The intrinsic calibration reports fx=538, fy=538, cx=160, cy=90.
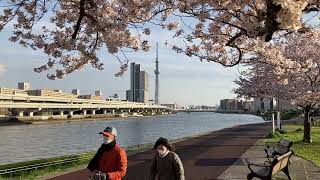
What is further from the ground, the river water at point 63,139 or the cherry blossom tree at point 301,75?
the cherry blossom tree at point 301,75

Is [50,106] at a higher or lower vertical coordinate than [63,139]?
higher

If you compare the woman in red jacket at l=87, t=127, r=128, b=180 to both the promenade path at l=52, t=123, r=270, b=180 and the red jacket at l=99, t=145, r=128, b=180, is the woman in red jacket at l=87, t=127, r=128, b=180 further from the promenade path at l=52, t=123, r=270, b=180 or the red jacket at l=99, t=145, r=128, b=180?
the promenade path at l=52, t=123, r=270, b=180

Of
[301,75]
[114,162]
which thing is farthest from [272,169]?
[301,75]

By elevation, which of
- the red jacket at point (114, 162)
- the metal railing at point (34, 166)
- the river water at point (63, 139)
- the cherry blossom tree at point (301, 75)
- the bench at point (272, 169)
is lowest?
the river water at point (63, 139)

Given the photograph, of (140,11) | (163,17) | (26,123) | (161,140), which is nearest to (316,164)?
(163,17)

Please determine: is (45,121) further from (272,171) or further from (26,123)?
(272,171)

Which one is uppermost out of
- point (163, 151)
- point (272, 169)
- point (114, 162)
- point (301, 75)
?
point (301, 75)

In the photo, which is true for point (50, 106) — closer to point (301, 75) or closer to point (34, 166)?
point (301, 75)

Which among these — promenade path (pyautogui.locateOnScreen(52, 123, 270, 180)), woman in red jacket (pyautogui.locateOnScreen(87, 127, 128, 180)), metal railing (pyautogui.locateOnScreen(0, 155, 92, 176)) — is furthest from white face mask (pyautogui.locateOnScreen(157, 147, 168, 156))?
metal railing (pyautogui.locateOnScreen(0, 155, 92, 176))

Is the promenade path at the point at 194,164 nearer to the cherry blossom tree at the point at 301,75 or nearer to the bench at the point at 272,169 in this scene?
the bench at the point at 272,169

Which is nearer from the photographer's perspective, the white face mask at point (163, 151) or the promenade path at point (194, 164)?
the white face mask at point (163, 151)

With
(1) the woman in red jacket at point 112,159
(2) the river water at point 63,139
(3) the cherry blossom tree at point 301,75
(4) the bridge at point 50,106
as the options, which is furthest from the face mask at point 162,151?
(4) the bridge at point 50,106

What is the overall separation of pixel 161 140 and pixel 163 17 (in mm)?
6342

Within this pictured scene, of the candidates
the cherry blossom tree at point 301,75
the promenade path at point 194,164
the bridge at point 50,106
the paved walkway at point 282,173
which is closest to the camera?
the paved walkway at point 282,173
